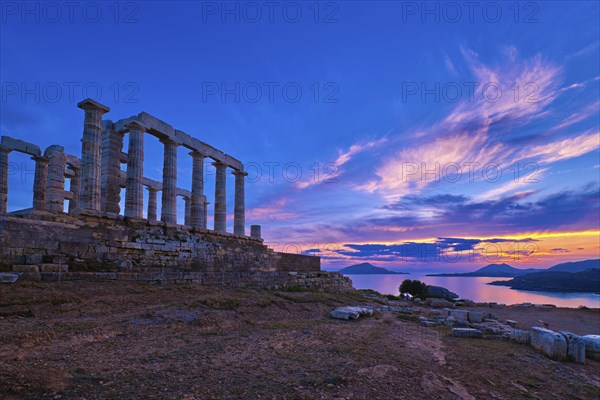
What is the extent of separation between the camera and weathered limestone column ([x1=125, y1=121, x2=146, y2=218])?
20.5 m

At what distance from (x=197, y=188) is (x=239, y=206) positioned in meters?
5.01

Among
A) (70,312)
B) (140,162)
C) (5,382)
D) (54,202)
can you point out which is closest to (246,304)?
(70,312)

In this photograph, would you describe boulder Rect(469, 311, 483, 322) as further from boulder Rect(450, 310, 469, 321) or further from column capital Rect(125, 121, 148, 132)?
column capital Rect(125, 121, 148, 132)

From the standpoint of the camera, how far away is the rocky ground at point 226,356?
199 inches

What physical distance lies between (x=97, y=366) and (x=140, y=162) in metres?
17.6

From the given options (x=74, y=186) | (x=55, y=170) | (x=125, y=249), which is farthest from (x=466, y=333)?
(x=74, y=186)

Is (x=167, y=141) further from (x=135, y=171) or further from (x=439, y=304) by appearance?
(x=439, y=304)

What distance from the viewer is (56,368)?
16.9ft

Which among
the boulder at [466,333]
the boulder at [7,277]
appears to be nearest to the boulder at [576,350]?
the boulder at [466,333]

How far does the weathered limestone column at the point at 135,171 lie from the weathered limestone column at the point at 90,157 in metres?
2.02

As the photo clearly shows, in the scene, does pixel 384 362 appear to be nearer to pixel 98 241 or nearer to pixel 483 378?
pixel 483 378

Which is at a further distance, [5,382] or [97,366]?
[97,366]

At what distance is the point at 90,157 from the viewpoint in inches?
731

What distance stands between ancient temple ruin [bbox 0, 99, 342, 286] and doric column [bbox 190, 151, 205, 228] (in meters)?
0.07
